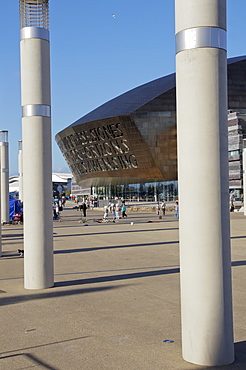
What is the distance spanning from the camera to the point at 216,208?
550 cm

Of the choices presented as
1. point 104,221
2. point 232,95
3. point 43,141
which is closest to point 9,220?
point 104,221

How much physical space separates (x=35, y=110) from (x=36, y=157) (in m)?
1.01

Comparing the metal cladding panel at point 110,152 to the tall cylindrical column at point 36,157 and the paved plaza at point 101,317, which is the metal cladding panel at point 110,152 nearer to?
the paved plaza at point 101,317

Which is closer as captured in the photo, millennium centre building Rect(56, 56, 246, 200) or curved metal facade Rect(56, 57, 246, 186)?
curved metal facade Rect(56, 57, 246, 186)

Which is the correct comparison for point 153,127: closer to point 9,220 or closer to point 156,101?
Answer: point 156,101

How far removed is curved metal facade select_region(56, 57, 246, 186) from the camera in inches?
2525

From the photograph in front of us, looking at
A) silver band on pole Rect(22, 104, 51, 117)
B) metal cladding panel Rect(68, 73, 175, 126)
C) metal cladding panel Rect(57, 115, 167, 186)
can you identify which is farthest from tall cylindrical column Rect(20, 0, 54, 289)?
metal cladding panel Rect(68, 73, 175, 126)

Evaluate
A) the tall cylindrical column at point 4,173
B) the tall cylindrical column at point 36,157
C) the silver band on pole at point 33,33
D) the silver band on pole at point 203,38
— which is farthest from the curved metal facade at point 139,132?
the silver band on pole at point 203,38

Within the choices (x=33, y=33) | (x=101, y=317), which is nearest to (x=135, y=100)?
(x=33, y=33)

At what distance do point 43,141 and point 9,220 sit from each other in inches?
1172

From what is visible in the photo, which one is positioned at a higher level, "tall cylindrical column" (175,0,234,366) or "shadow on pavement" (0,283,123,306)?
"tall cylindrical column" (175,0,234,366)

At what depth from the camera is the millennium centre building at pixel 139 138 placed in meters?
64.2

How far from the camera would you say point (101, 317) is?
7.74m

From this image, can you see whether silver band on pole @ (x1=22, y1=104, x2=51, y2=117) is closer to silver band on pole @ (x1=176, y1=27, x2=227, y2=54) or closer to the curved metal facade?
silver band on pole @ (x1=176, y1=27, x2=227, y2=54)
